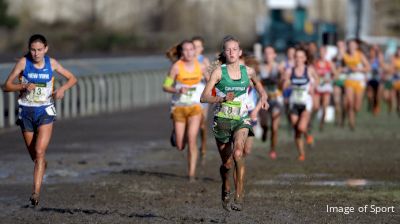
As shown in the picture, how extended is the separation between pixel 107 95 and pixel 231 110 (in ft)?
67.8

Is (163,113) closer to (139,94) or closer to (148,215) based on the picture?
(139,94)

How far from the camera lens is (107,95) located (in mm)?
34219

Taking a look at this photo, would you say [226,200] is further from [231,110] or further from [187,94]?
[187,94]

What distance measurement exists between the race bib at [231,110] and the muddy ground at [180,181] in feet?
3.20

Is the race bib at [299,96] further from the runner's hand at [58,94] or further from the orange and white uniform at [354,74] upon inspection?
the orange and white uniform at [354,74]

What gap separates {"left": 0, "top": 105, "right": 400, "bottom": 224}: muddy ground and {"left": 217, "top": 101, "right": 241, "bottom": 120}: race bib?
0.97 m

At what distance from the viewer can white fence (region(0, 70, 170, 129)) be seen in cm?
2984

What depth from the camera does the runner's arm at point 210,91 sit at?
1346 centimetres

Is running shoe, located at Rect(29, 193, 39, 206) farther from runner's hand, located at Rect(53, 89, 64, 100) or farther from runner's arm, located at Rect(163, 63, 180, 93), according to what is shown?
runner's arm, located at Rect(163, 63, 180, 93)

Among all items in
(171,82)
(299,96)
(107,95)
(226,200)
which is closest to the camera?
(226,200)

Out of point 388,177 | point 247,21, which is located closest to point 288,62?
point 388,177
